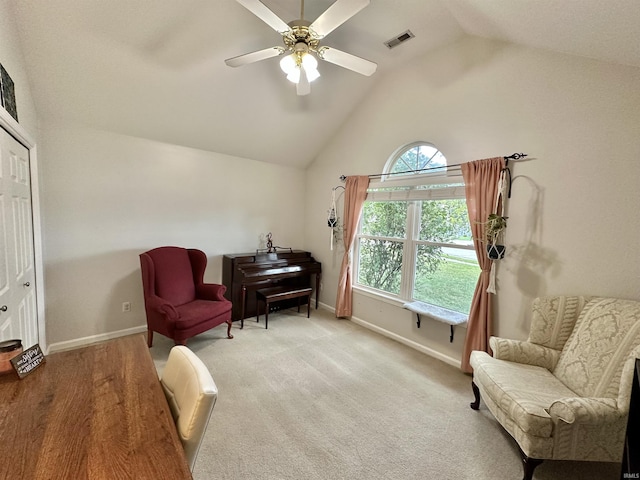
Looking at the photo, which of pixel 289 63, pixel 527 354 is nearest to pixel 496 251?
pixel 527 354

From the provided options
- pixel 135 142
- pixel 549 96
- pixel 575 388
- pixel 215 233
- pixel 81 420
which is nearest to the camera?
pixel 81 420

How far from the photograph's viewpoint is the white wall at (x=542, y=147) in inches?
76.5

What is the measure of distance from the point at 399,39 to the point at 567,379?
3225mm

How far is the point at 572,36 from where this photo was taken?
1.82m

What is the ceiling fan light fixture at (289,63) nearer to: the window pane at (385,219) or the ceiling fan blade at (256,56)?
the ceiling fan blade at (256,56)

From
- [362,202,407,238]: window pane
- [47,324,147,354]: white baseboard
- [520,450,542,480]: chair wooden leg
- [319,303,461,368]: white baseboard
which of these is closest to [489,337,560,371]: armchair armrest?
[520,450,542,480]: chair wooden leg

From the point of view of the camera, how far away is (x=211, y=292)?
10.8ft

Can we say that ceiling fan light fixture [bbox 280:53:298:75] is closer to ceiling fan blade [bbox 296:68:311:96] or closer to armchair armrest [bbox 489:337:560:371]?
ceiling fan blade [bbox 296:68:311:96]

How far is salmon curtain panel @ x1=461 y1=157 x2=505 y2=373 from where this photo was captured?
8.24 feet

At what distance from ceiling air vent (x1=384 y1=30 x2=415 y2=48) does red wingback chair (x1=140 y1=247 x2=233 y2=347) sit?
3.21 m

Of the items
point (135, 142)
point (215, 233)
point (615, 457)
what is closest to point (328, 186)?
point (215, 233)

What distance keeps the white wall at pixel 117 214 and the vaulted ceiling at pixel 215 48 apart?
0.27m

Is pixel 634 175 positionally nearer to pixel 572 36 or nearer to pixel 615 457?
pixel 572 36

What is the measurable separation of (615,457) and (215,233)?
414cm
